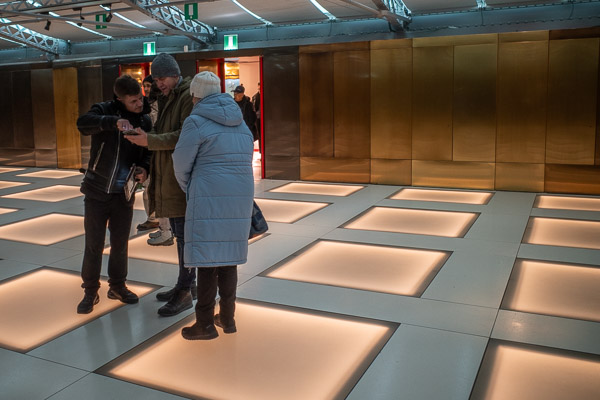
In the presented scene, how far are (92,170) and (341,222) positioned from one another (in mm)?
4417

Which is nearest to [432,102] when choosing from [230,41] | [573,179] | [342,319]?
[573,179]

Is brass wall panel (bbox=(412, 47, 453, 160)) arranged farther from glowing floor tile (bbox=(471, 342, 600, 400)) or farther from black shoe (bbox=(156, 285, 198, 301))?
glowing floor tile (bbox=(471, 342, 600, 400))

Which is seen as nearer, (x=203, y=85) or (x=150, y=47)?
(x=203, y=85)

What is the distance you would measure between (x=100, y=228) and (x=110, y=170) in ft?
1.67

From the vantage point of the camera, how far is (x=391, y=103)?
1201cm

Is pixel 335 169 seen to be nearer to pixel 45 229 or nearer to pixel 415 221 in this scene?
pixel 415 221

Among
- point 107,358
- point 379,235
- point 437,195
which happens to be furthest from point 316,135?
point 107,358

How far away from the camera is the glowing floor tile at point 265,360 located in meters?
3.52

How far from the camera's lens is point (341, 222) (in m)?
8.40

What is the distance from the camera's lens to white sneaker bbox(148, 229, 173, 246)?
7094mm

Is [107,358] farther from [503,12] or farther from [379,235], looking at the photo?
[503,12]

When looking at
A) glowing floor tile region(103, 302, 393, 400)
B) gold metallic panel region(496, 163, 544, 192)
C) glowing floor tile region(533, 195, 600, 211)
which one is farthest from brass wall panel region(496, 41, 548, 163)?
glowing floor tile region(103, 302, 393, 400)

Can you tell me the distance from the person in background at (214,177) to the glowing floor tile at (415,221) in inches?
168

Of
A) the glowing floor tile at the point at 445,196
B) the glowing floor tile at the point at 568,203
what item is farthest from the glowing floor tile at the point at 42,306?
the glowing floor tile at the point at 568,203
